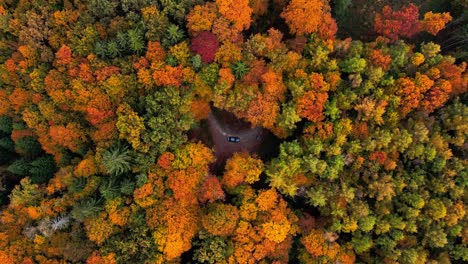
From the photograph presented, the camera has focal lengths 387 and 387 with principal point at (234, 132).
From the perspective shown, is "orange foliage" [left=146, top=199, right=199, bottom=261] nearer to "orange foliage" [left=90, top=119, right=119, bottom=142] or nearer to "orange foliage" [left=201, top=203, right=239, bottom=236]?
"orange foliage" [left=201, top=203, right=239, bottom=236]

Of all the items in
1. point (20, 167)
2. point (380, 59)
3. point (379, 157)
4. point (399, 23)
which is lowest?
point (20, 167)

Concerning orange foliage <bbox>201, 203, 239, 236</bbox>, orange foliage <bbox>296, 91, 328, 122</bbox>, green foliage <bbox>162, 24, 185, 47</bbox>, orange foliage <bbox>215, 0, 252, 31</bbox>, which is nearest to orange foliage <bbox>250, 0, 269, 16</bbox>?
orange foliage <bbox>215, 0, 252, 31</bbox>

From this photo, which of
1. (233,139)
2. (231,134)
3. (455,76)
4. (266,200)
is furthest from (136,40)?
(455,76)

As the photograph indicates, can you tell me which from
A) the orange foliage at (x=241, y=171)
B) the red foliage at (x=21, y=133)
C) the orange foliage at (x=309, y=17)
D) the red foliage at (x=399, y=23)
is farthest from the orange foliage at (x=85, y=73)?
the red foliage at (x=399, y=23)

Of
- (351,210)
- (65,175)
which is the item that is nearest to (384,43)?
(351,210)

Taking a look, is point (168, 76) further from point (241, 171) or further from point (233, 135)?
point (241, 171)

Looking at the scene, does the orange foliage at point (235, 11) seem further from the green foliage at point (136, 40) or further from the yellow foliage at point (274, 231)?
the yellow foliage at point (274, 231)
